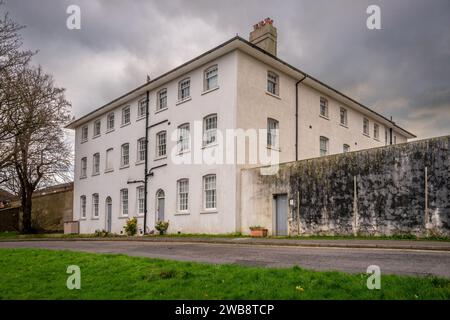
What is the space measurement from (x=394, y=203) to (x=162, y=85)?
662 inches

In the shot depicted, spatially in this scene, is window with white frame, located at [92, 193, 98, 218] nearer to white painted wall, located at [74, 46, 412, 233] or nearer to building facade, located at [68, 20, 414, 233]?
building facade, located at [68, 20, 414, 233]

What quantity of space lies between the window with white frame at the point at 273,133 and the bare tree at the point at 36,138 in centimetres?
1249

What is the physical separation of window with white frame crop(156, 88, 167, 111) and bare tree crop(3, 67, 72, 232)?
6.93m

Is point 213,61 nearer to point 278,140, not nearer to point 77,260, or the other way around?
point 278,140

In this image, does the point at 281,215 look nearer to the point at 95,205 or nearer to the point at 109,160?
the point at 109,160

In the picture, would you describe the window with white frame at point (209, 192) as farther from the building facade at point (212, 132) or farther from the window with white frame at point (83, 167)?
the window with white frame at point (83, 167)

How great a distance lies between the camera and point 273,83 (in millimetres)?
24188

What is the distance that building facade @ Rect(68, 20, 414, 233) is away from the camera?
21.8 meters

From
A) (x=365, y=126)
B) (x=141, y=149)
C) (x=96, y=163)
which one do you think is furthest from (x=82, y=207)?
(x=365, y=126)

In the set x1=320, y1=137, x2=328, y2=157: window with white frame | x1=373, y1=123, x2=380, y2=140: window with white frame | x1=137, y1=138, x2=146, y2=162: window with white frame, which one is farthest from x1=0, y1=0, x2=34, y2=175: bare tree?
x1=373, y1=123, x2=380, y2=140: window with white frame

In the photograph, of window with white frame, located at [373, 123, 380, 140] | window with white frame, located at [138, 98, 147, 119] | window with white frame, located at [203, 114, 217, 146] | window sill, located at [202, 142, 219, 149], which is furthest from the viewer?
window with white frame, located at [373, 123, 380, 140]

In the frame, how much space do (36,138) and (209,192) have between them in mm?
13846

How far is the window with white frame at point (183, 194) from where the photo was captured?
950 inches

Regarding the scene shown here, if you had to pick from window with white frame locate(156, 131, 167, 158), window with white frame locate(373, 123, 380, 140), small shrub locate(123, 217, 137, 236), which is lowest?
small shrub locate(123, 217, 137, 236)
